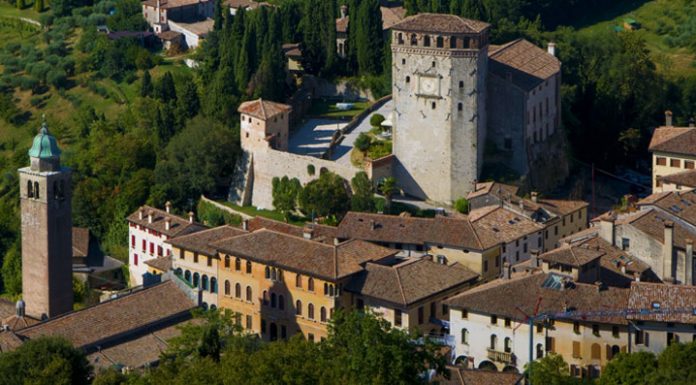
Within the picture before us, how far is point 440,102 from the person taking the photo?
294 ft

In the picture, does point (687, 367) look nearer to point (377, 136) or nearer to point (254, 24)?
point (377, 136)

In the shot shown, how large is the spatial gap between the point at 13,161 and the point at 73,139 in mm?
4523

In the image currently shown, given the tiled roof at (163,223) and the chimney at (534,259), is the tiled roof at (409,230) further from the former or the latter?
the tiled roof at (163,223)

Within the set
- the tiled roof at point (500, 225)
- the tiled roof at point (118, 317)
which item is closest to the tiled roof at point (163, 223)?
the tiled roof at point (118, 317)

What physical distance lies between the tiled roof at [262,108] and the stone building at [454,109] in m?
7.41

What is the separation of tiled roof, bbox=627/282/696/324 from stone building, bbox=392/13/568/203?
18.7 metres

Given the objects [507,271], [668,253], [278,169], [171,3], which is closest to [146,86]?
[171,3]

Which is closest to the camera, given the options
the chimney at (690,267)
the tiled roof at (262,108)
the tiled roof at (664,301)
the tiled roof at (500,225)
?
the tiled roof at (664,301)

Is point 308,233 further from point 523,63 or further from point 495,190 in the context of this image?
point 523,63

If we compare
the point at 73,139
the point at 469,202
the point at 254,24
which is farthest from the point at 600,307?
the point at 73,139

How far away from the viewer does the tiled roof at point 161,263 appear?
286 feet

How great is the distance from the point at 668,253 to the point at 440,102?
632 inches

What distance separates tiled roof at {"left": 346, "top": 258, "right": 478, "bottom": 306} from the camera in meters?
76.6

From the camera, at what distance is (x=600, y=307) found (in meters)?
71.8
